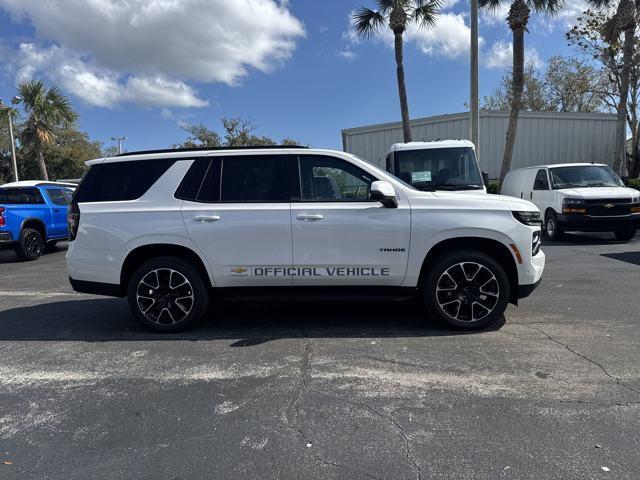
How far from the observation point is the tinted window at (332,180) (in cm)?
489

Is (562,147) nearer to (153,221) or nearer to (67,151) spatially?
(153,221)

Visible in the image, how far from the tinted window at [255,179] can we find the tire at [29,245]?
8.55 m

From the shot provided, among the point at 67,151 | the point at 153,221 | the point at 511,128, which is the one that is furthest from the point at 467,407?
the point at 67,151

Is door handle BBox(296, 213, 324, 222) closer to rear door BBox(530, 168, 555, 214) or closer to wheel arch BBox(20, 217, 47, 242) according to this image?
rear door BBox(530, 168, 555, 214)

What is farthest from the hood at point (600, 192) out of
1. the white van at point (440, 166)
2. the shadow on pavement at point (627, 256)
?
the white van at point (440, 166)

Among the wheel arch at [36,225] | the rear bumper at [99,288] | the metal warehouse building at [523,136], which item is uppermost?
the metal warehouse building at [523,136]

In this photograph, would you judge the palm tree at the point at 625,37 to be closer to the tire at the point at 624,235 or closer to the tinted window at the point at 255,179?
the tire at the point at 624,235

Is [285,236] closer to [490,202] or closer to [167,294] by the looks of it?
[167,294]

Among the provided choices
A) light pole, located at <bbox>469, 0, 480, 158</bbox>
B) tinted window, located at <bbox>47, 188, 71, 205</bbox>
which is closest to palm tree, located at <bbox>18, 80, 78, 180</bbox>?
tinted window, located at <bbox>47, 188, 71, 205</bbox>

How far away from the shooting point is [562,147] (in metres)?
22.8

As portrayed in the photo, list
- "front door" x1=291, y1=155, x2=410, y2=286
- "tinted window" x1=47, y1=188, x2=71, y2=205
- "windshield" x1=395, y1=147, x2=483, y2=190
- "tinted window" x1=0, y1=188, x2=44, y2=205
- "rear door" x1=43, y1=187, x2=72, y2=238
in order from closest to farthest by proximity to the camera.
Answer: "front door" x1=291, y1=155, x2=410, y2=286 < "windshield" x1=395, y1=147, x2=483, y2=190 < "tinted window" x1=0, y1=188, x2=44, y2=205 < "rear door" x1=43, y1=187, x2=72, y2=238 < "tinted window" x1=47, y1=188, x2=71, y2=205

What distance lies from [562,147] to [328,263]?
71.7 feet

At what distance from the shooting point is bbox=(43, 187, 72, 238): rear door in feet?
40.6

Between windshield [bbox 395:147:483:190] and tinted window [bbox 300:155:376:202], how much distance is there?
4.52 meters
